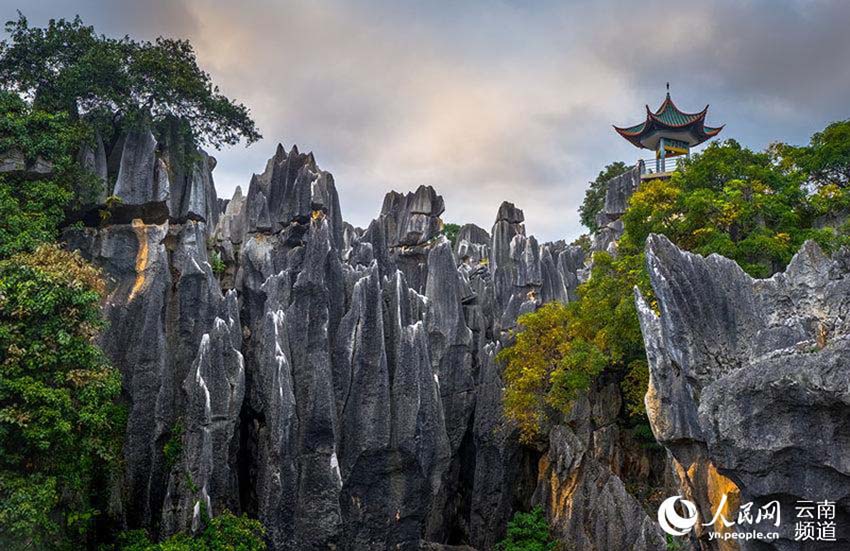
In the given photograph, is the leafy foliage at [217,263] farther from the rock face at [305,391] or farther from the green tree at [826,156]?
the green tree at [826,156]

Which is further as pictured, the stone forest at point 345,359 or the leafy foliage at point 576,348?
the leafy foliage at point 576,348

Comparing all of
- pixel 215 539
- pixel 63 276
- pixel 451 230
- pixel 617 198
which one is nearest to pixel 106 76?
pixel 63 276

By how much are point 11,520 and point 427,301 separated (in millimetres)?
12245

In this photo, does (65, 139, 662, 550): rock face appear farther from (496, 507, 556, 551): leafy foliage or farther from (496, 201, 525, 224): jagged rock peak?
(496, 201, 525, 224): jagged rock peak

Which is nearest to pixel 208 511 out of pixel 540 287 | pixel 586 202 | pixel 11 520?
pixel 11 520

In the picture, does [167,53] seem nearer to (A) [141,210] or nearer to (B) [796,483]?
(A) [141,210]

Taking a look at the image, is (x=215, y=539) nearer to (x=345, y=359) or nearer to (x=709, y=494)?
(x=345, y=359)

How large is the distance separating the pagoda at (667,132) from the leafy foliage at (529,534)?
1879 cm

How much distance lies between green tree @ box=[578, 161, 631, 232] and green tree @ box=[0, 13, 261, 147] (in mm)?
25179

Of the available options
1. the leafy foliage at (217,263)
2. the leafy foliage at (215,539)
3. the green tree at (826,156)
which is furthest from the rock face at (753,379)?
the leafy foliage at (217,263)

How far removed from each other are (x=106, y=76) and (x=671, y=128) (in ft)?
81.4

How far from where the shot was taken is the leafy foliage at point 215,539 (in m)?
13.2

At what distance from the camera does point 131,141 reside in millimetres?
19047

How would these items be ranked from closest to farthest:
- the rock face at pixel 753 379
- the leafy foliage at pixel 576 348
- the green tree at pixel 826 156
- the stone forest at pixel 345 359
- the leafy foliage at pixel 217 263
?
1. the rock face at pixel 753 379
2. the stone forest at pixel 345 359
3. the green tree at pixel 826 156
4. the leafy foliage at pixel 576 348
5. the leafy foliage at pixel 217 263
